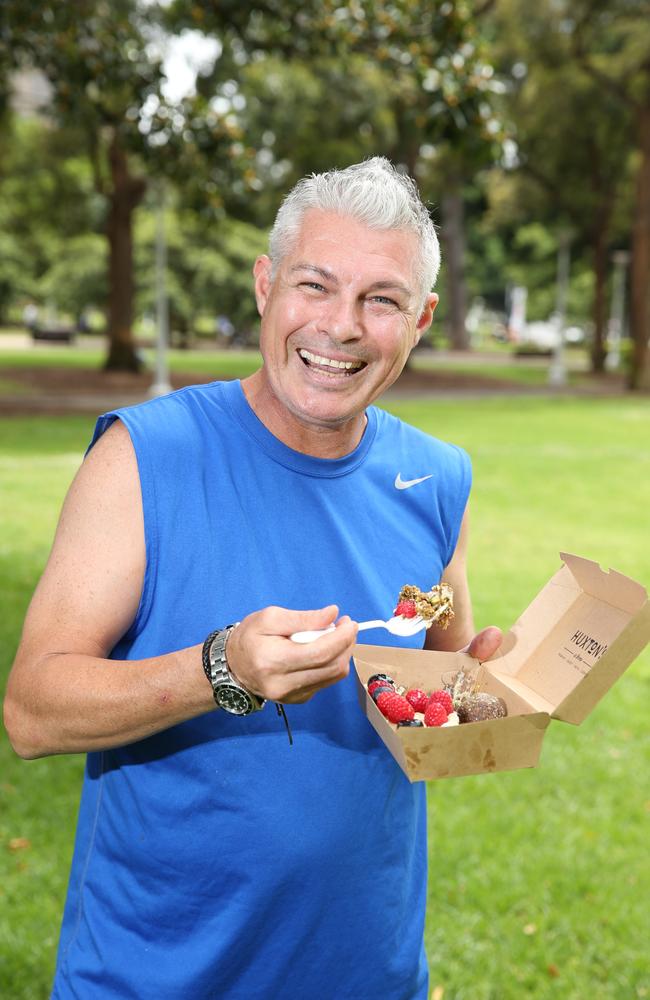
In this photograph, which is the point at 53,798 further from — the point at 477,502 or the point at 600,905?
the point at 477,502

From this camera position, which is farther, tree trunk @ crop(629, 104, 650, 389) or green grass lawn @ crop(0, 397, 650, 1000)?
tree trunk @ crop(629, 104, 650, 389)

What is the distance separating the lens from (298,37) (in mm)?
9250

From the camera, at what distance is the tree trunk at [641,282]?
3048 centimetres

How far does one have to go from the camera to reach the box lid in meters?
1.84

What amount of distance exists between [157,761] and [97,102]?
341 inches

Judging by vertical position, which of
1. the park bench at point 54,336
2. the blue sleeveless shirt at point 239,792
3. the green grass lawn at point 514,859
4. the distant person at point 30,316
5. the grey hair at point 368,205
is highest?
the grey hair at point 368,205

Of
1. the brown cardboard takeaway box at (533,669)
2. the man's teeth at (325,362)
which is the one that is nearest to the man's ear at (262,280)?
the man's teeth at (325,362)

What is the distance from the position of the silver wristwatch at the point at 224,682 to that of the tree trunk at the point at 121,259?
2666cm

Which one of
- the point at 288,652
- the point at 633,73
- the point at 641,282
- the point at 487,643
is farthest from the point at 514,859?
the point at 633,73

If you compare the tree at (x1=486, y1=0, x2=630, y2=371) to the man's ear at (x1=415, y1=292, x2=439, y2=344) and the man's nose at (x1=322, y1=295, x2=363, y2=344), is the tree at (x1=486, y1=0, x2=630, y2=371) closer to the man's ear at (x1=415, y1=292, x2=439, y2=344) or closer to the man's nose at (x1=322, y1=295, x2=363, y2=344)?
the man's ear at (x1=415, y1=292, x2=439, y2=344)

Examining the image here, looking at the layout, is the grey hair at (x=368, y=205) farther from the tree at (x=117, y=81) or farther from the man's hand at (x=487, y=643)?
the tree at (x=117, y=81)

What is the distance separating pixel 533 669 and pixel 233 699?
2.29ft

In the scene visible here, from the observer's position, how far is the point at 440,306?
81.7 ft

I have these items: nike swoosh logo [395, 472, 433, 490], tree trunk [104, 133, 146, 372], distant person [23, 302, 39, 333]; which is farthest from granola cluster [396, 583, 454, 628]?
distant person [23, 302, 39, 333]
